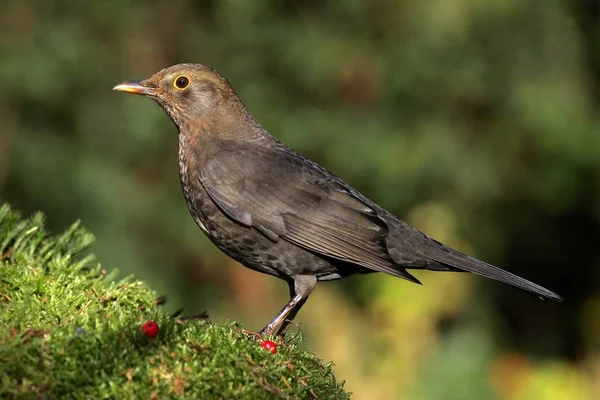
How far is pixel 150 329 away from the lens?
9.37 feet

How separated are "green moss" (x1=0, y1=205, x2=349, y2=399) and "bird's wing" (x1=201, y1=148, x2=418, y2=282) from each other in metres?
1.09

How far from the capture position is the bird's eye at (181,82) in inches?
201

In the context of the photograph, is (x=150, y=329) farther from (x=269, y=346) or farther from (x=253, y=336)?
(x=253, y=336)

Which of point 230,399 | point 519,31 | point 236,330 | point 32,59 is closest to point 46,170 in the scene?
point 32,59

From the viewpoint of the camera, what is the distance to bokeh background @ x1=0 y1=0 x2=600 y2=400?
8.02 meters

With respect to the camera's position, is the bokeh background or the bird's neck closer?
the bird's neck

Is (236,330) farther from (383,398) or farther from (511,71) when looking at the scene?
(511,71)

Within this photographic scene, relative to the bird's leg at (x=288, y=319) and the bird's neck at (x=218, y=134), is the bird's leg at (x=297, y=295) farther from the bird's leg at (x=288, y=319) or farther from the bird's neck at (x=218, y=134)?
the bird's neck at (x=218, y=134)

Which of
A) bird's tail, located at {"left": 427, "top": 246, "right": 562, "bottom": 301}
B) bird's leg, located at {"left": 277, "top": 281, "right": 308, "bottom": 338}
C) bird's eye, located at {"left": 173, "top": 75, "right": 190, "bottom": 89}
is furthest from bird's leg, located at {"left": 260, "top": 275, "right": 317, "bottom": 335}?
bird's eye, located at {"left": 173, "top": 75, "right": 190, "bottom": 89}

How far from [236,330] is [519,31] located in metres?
5.91

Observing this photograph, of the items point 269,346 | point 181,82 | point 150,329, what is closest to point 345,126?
point 181,82

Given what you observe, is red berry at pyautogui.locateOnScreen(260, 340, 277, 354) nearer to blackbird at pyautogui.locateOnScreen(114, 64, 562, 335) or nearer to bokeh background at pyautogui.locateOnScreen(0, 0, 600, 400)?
blackbird at pyautogui.locateOnScreen(114, 64, 562, 335)

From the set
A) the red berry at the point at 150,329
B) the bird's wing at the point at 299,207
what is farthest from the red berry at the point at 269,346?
the bird's wing at the point at 299,207

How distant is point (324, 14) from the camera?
849cm
